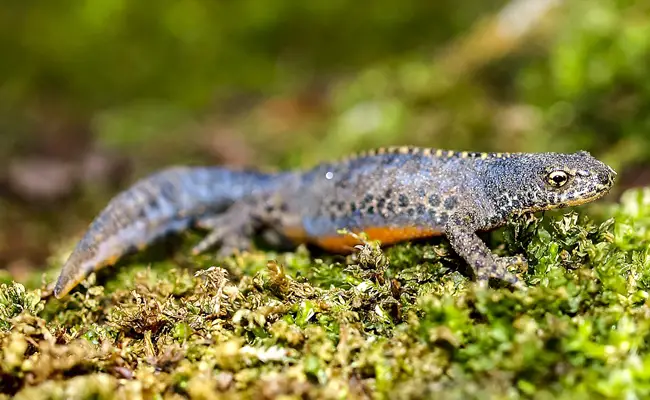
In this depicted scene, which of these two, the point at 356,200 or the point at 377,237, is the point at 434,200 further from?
the point at 356,200

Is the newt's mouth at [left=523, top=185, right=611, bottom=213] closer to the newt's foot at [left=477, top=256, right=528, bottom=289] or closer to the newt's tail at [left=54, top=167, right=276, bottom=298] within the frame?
the newt's foot at [left=477, top=256, right=528, bottom=289]

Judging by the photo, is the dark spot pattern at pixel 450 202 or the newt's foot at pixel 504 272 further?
the dark spot pattern at pixel 450 202

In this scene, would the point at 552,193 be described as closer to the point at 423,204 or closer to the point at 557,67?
the point at 423,204

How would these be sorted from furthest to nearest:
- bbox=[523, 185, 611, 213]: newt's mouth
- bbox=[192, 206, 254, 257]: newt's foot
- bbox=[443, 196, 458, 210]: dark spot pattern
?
1. bbox=[192, 206, 254, 257]: newt's foot
2. bbox=[443, 196, 458, 210]: dark spot pattern
3. bbox=[523, 185, 611, 213]: newt's mouth

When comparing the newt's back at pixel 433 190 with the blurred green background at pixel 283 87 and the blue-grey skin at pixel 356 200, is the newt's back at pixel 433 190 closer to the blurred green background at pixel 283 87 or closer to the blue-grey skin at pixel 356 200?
the blue-grey skin at pixel 356 200

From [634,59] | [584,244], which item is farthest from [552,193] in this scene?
[634,59]

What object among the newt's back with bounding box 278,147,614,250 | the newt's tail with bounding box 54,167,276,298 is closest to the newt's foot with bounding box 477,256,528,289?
the newt's back with bounding box 278,147,614,250

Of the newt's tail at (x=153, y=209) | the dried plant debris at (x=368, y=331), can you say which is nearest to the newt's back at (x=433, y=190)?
the dried plant debris at (x=368, y=331)
